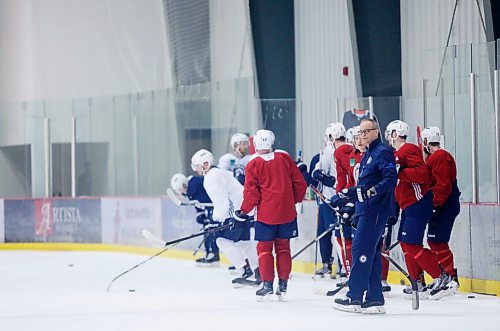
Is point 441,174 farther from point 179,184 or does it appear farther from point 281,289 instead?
point 179,184

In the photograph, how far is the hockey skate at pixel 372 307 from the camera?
7523mm

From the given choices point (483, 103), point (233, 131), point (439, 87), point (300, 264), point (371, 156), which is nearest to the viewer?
point (371, 156)

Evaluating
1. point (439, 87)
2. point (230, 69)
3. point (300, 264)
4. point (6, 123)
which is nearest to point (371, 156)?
point (439, 87)

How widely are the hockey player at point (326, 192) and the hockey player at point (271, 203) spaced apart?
1008mm

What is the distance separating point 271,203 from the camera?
8.51 m

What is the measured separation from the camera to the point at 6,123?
55.9 ft

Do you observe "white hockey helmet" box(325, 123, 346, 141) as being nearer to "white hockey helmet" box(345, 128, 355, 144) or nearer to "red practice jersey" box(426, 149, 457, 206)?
"white hockey helmet" box(345, 128, 355, 144)

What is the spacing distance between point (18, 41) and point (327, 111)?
7.91 meters

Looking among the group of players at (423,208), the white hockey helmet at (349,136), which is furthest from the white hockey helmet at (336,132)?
the group of players at (423,208)

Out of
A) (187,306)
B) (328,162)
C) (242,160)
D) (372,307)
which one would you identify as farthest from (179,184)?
(372,307)

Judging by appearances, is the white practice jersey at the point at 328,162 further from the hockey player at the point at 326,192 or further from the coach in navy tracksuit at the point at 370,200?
the coach in navy tracksuit at the point at 370,200

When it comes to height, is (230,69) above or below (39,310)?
above

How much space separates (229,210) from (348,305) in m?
2.54

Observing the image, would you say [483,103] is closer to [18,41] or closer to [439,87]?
[439,87]
